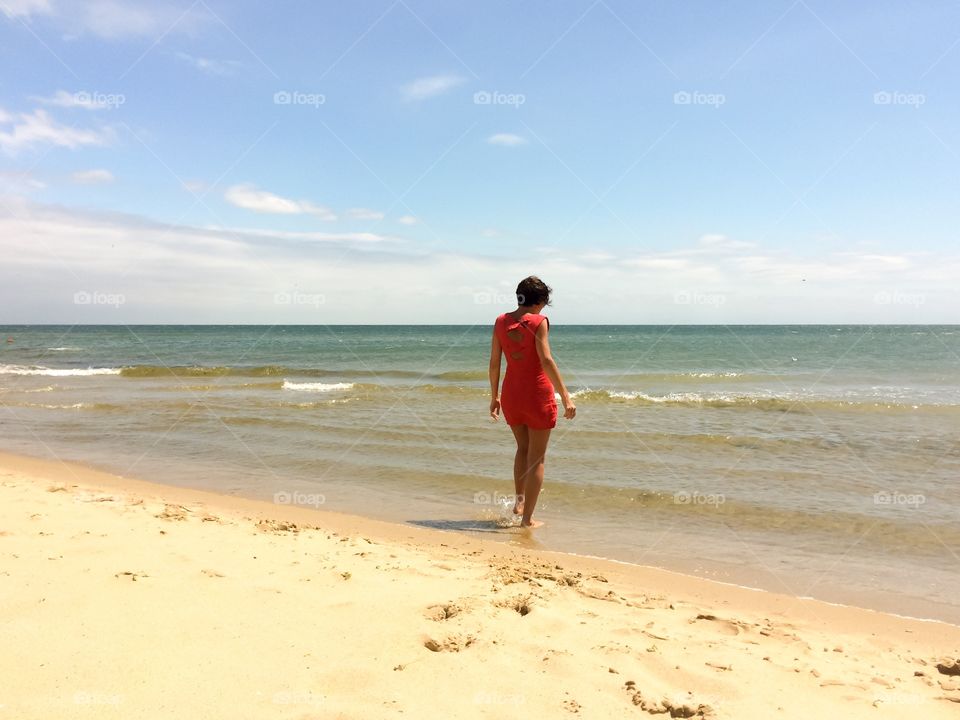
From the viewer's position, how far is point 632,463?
7.99m

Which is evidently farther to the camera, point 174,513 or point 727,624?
point 174,513

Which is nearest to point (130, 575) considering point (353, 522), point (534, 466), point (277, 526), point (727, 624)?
point (277, 526)

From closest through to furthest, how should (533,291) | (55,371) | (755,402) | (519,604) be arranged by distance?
(519,604) → (533,291) → (755,402) → (55,371)

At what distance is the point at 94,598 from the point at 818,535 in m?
5.25

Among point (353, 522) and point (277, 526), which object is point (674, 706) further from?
point (353, 522)

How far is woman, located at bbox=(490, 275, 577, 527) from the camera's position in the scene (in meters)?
5.26

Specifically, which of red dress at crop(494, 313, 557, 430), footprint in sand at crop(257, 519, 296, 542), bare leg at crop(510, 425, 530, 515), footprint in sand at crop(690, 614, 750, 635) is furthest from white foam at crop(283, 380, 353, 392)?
footprint in sand at crop(690, 614, 750, 635)

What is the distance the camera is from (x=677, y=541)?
17.3ft

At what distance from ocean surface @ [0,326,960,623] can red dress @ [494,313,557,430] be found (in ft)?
3.36

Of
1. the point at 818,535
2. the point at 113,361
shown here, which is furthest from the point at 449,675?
the point at 113,361

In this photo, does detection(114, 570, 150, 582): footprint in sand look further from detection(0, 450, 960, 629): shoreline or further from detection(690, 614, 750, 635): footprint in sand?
detection(690, 614, 750, 635): footprint in sand

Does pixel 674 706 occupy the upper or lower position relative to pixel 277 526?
upper

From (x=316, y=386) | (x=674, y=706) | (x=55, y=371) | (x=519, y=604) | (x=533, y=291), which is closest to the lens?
(x=674, y=706)

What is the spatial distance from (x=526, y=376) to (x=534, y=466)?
786 mm
